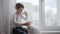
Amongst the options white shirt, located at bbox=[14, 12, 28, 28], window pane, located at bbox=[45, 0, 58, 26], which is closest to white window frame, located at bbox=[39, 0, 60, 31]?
window pane, located at bbox=[45, 0, 58, 26]

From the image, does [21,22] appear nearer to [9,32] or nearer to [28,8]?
[9,32]

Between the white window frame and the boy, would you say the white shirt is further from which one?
the white window frame

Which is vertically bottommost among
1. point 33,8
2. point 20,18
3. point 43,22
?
point 43,22

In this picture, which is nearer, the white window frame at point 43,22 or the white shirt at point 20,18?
the white shirt at point 20,18

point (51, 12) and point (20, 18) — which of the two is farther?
point (51, 12)

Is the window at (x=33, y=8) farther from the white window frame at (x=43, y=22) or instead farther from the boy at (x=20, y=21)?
the boy at (x=20, y=21)

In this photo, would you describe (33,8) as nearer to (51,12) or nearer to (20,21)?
(51,12)

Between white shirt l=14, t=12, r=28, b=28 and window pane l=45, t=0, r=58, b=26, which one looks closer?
white shirt l=14, t=12, r=28, b=28

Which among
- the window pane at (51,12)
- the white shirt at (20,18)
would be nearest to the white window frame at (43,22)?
the window pane at (51,12)

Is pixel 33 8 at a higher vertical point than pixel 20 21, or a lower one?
higher

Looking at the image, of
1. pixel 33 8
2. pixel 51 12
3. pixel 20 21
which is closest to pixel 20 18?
pixel 20 21

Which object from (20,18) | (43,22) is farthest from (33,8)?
(20,18)

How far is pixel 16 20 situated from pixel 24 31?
22 centimetres

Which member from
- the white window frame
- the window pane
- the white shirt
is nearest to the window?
the white window frame
